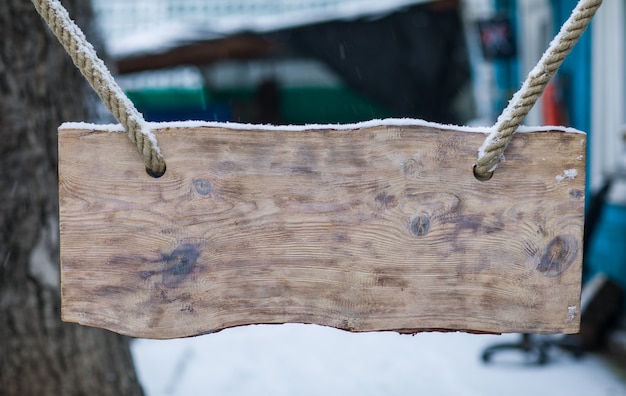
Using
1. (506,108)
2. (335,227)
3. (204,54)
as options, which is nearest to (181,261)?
(335,227)

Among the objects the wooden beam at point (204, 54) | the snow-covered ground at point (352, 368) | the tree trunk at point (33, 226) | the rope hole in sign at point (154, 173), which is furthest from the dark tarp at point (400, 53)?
the rope hole in sign at point (154, 173)

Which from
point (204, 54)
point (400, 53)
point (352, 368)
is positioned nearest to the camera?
point (352, 368)

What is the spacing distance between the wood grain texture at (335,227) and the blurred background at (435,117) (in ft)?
6.63

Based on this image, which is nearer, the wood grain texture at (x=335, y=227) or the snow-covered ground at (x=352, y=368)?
the wood grain texture at (x=335, y=227)

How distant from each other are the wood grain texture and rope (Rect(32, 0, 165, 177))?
0.03 m

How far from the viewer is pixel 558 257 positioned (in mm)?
1152

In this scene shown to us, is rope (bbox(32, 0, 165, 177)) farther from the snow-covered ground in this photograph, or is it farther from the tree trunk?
the snow-covered ground

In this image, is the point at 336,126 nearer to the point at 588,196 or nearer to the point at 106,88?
the point at 106,88

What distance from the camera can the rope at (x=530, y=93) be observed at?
111 centimetres

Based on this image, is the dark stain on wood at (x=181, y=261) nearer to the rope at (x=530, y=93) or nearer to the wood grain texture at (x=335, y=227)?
the wood grain texture at (x=335, y=227)

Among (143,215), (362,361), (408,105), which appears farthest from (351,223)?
(408,105)

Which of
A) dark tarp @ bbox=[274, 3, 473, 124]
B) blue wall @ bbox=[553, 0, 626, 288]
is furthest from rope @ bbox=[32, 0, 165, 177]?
dark tarp @ bbox=[274, 3, 473, 124]

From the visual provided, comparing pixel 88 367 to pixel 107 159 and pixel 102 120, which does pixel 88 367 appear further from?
pixel 107 159

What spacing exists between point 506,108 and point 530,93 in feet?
0.15
